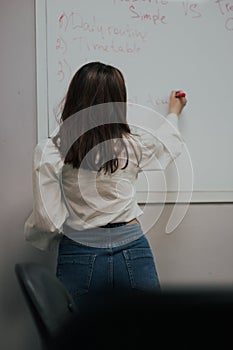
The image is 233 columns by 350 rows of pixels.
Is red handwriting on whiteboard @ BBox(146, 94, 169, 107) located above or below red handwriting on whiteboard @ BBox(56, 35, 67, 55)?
below

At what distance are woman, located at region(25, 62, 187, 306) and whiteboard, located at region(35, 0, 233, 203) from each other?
0.25 m

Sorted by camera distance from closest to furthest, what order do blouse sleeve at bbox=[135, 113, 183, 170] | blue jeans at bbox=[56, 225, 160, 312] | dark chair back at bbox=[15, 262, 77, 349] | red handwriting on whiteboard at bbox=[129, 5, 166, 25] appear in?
dark chair back at bbox=[15, 262, 77, 349] < blue jeans at bbox=[56, 225, 160, 312] < blouse sleeve at bbox=[135, 113, 183, 170] < red handwriting on whiteboard at bbox=[129, 5, 166, 25]

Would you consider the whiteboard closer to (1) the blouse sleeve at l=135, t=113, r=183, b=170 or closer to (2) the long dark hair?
(1) the blouse sleeve at l=135, t=113, r=183, b=170

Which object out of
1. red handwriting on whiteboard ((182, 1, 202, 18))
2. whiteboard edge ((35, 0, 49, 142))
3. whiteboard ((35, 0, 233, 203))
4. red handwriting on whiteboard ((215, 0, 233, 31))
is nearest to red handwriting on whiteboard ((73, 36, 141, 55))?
whiteboard ((35, 0, 233, 203))

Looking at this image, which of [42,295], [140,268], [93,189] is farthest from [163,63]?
[42,295]

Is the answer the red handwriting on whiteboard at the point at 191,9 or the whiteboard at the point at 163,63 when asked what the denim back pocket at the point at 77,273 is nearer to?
the whiteboard at the point at 163,63

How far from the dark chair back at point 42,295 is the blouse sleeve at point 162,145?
2.18ft

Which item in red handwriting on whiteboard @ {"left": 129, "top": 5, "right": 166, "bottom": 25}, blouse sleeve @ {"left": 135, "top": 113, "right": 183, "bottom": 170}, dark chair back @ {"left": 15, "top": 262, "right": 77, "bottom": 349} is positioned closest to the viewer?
dark chair back @ {"left": 15, "top": 262, "right": 77, "bottom": 349}

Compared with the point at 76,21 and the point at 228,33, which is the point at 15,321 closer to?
the point at 76,21

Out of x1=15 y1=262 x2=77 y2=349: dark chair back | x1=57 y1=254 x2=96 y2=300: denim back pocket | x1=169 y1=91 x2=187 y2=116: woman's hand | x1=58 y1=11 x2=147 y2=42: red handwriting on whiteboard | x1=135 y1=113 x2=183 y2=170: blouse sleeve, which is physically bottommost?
x1=57 y1=254 x2=96 y2=300: denim back pocket

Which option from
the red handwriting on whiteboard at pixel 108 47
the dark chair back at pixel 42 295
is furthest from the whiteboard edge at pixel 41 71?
the dark chair back at pixel 42 295

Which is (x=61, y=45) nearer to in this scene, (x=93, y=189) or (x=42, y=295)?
(x=93, y=189)

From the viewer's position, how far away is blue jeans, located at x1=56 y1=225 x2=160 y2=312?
131 cm

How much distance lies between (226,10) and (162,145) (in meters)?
0.56
